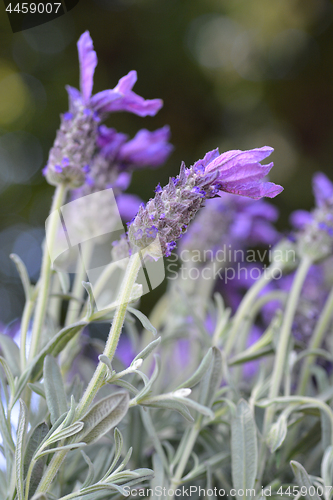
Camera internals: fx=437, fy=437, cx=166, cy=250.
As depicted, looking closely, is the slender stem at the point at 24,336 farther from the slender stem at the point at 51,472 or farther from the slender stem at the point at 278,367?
the slender stem at the point at 278,367

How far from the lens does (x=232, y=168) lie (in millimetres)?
300

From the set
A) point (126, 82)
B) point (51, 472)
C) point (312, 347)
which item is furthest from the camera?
point (312, 347)

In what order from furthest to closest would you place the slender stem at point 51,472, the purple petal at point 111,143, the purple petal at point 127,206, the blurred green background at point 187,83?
the blurred green background at point 187,83
the purple petal at point 127,206
the purple petal at point 111,143
the slender stem at point 51,472

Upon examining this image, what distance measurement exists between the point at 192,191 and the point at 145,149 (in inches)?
9.4

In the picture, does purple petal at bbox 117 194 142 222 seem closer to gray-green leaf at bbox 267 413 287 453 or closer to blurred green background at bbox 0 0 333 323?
gray-green leaf at bbox 267 413 287 453

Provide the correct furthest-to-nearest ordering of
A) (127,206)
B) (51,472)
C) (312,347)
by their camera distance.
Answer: (127,206)
(312,347)
(51,472)

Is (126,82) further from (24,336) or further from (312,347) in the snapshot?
(312,347)

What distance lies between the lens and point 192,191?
0.29 meters

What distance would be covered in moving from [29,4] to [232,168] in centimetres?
41

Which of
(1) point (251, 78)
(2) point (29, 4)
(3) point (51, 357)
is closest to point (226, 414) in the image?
(3) point (51, 357)

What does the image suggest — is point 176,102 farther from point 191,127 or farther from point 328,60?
point 328,60

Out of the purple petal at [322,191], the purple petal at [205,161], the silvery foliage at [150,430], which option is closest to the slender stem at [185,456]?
the silvery foliage at [150,430]

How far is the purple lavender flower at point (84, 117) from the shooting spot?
0.39 metres

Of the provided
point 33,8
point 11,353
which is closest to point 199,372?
point 11,353
